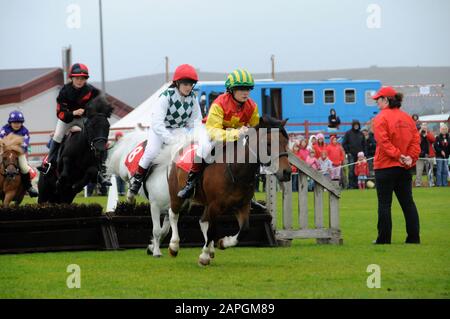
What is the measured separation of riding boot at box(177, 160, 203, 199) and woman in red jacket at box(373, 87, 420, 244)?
3723 mm

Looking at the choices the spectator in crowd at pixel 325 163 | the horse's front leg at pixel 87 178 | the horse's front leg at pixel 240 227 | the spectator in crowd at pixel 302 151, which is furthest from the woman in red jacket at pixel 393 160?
the spectator in crowd at pixel 302 151

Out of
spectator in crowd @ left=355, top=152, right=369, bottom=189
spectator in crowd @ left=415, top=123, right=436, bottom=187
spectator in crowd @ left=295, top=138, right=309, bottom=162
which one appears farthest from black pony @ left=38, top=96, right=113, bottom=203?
spectator in crowd @ left=415, top=123, right=436, bottom=187

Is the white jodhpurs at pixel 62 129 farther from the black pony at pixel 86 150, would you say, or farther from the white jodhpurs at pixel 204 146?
the white jodhpurs at pixel 204 146

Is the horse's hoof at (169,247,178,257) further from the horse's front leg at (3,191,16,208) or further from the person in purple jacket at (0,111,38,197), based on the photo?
the horse's front leg at (3,191,16,208)

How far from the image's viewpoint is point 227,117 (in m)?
12.1

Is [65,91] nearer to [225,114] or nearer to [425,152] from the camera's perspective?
[225,114]

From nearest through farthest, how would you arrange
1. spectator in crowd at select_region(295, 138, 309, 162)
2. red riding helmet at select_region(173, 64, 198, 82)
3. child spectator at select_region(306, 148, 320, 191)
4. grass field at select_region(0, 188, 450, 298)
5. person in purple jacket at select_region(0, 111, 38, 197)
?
grass field at select_region(0, 188, 450, 298)
red riding helmet at select_region(173, 64, 198, 82)
person in purple jacket at select_region(0, 111, 38, 197)
child spectator at select_region(306, 148, 320, 191)
spectator in crowd at select_region(295, 138, 309, 162)

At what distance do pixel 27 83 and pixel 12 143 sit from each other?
29205mm

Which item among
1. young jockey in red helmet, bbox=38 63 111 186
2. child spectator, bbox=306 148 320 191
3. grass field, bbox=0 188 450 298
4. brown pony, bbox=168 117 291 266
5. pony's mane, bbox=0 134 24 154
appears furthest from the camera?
child spectator, bbox=306 148 320 191

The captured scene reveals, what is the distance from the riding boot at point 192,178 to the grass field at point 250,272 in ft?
3.08

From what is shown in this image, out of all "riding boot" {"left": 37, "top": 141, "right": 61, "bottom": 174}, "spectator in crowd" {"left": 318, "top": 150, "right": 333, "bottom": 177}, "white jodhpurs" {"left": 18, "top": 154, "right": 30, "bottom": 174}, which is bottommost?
"spectator in crowd" {"left": 318, "top": 150, "right": 333, "bottom": 177}

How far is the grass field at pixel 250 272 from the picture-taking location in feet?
31.4

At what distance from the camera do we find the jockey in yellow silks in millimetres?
11898

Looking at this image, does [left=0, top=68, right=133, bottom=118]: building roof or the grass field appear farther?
[left=0, top=68, right=133, bottom=118]: building roof
